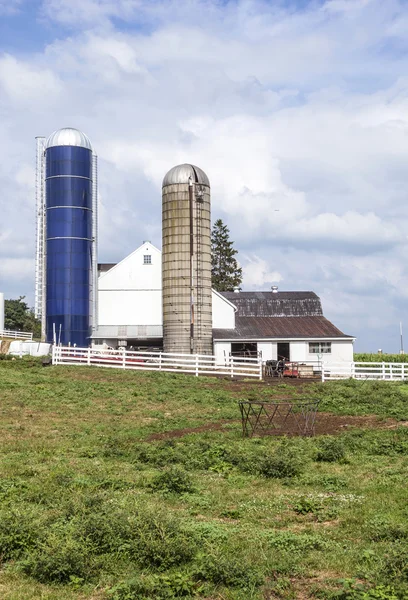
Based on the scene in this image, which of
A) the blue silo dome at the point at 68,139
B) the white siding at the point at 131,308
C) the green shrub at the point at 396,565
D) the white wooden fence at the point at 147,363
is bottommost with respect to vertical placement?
the green shrub at the point at 396,565

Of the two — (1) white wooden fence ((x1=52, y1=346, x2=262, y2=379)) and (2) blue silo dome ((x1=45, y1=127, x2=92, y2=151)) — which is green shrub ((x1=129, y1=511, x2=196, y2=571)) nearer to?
(1) white wooden fence ((x1=52, y1=346, x2=262, y2=379))

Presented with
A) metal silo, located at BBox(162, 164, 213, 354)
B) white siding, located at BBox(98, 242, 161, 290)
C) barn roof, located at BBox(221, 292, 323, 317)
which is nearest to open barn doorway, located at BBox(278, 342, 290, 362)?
barn roof, located at BBox(221, 292, 323, 317)

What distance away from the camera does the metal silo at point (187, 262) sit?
5106cm

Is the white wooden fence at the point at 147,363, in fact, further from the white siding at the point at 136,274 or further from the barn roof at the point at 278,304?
the barn roof at the point at 278,304

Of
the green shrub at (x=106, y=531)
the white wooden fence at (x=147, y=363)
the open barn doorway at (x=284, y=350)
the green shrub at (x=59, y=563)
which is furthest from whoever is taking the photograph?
the open barn doorway at (x=284, y=350)

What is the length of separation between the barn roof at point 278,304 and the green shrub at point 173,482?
4579 centimetres

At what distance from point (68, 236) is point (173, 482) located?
1589 inches

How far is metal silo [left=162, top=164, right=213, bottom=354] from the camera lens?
5106cm

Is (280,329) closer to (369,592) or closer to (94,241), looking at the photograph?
(94,241)

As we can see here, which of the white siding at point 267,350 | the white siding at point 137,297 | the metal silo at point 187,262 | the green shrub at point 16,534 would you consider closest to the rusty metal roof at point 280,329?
the white siding at point 267,350

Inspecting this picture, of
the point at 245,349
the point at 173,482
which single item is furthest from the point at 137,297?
the point at 173,482

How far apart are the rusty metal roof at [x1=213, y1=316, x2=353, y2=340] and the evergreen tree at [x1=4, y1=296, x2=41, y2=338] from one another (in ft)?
123

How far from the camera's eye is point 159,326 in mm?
55750

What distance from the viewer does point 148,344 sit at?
56.6 meters
